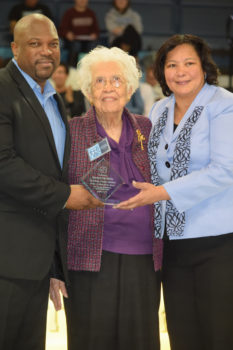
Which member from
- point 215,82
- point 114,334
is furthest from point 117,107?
point 114,334

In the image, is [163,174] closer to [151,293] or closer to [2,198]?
[151,293]

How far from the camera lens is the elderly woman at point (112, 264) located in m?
2.55

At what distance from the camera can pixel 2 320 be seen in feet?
7.52

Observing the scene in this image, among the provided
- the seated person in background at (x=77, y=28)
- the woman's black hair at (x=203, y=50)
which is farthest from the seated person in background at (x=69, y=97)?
the woman's black hair at (x=203, y=50)

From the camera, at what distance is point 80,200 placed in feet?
7.85

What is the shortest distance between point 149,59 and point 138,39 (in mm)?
374

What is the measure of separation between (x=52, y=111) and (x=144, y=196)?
63 cm

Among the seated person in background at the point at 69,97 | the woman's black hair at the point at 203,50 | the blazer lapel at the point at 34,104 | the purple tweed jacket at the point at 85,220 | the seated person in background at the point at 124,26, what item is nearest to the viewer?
the blazer lapel at the point at 34,104

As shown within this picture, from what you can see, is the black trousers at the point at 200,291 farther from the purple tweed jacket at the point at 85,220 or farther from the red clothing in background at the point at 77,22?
the red clothing in background at the point at 77,22

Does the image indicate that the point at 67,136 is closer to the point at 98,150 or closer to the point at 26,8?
the point at 98,150

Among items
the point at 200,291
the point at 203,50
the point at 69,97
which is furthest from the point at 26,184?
the point at 69,97

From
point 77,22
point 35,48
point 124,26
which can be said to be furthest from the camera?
point 124,26

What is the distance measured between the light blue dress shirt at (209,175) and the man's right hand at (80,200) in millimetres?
372

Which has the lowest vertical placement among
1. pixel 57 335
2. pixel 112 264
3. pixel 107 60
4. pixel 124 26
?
pixel 57 335
